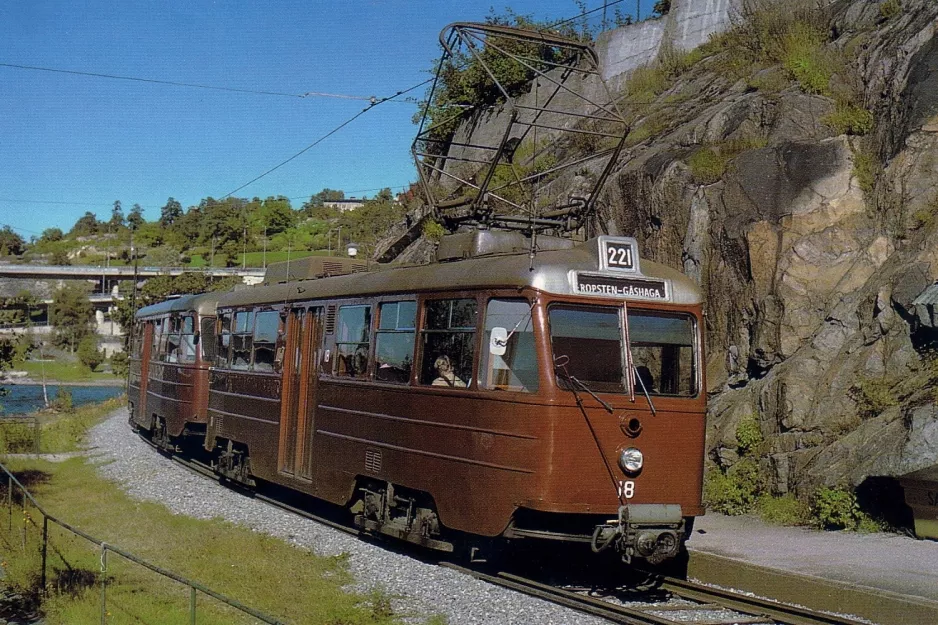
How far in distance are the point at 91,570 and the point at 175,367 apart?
35.1 feet

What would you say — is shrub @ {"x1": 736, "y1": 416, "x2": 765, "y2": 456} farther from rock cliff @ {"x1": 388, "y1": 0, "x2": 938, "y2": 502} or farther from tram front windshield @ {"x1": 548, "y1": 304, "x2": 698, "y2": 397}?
tram front windshield @ {"x1": 548, "y1": 304, "x2": 698, "y2": 397}

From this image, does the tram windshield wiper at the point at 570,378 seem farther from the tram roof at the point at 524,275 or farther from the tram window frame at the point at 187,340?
the tram window frame at the point at 187,340

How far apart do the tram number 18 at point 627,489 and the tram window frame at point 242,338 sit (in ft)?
25.1

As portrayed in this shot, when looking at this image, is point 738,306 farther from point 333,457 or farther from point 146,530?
point 146,530

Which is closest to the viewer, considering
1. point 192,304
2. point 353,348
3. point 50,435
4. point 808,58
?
point 353,348

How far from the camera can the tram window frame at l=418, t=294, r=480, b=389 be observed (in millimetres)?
10070

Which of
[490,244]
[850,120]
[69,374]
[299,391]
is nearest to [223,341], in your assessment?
[299,391]

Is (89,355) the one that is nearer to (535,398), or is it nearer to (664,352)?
(664,352)

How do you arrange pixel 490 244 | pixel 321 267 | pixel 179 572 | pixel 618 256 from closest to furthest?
pixel 618 256 → pixel 179 572 → pixel 490 244 → pixel 321 267

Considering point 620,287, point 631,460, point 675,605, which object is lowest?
point 675,605

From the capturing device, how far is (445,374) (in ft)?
34.2

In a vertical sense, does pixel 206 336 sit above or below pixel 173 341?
above

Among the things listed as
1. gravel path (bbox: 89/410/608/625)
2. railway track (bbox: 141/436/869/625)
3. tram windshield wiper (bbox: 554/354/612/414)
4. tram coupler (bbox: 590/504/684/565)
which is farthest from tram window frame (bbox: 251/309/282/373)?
tram coupler (bbox: 590/504/684/565)

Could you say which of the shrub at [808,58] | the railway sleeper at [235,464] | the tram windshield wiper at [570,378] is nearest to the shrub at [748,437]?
the tram windshield wiper at [570,378]
